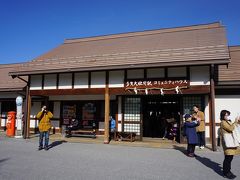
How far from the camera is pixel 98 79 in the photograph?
38.2 feet

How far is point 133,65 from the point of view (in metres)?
10.5

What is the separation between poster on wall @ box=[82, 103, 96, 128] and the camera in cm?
1443

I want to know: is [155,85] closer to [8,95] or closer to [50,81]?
[50,81]

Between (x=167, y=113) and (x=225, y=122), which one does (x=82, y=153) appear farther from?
(x=167, y=113)

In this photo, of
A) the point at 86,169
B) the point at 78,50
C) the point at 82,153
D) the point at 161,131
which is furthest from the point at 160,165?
the point at 78,50

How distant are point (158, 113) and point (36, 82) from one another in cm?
698

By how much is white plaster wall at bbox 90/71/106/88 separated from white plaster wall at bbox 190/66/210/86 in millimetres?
3899

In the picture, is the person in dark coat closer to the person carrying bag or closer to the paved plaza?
the paved plaza

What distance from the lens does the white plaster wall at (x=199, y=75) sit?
9969 millimetres

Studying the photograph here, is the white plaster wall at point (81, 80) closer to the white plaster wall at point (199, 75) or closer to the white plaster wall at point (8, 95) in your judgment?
the white plaster wall at point (199, 75)

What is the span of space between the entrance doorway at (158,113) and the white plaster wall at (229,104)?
8.03 ft

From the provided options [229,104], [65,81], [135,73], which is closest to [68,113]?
[65,81]

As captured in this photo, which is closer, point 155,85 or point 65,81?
point 155,85

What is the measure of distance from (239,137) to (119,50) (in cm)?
948
